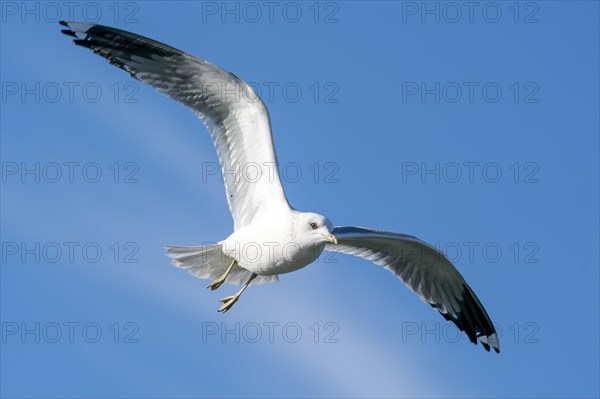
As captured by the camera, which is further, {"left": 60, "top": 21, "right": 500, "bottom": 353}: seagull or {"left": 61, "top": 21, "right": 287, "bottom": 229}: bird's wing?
{"left": 61, "top": 21, "right": 287, "bottom": 229}: bird's wing

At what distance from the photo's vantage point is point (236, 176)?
9.16 metres

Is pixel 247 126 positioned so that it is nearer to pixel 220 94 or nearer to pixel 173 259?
pixel 220 94

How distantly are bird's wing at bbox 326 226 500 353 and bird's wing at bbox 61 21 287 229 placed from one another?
1193 mm

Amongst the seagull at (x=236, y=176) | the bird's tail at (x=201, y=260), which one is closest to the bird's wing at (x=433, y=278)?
the seagull at (x=236, y=176)

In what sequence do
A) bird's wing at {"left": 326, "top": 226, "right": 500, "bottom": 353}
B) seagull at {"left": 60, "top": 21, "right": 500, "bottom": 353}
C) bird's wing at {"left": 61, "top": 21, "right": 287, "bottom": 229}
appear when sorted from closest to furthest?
seagull at {"left": 60, "top": 21, "right": 500, "bottom": 353}
bird's wing at {"left": 61, "top": 21, "right": 287, "bottom": 229}
bird's wing at {"left": 326, "top": 226, "right": 500, "bottom": 353}

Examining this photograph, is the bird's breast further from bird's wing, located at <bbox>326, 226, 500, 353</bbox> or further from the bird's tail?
bird's wing, located at <bbox>326, 226, 500, 353</bbox>

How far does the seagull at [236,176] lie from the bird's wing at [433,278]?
362 millimetres

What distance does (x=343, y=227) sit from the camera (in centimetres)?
892

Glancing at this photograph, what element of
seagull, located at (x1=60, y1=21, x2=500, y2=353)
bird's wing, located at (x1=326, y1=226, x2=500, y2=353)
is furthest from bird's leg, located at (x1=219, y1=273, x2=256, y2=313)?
bird's wing, located at (x1=326, y1=226, x2=500, y2=353)

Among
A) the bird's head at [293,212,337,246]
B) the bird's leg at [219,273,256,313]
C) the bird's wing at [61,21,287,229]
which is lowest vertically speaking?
the bird's leg at [219,273,256,313]

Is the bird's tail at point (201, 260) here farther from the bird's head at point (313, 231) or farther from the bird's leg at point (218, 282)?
the bird's head at point (313, 231)

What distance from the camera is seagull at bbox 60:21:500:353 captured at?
8609mm

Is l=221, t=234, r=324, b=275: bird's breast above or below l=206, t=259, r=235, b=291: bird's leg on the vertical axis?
above

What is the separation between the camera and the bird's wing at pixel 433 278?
10.2 meters
